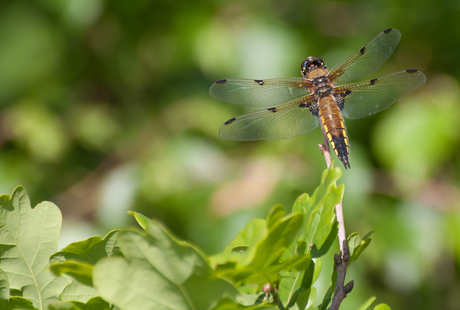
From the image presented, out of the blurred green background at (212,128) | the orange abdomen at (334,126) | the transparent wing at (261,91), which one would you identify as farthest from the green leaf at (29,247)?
the blurred green background at (212,128)

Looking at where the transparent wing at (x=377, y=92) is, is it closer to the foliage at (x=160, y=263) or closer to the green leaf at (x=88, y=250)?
the foliage at (x=160, y=263)

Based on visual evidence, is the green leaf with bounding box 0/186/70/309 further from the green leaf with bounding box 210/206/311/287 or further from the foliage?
the green leaf with bounding box 210/206/311/287

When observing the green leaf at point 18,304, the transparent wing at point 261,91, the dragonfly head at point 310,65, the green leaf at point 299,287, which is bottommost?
the green leaf at point 18,304

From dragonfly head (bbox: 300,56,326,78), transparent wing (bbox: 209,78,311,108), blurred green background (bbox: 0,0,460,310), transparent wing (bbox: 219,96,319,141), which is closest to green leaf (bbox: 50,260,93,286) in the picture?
transparent wing (bbox: 219,96,319,141)

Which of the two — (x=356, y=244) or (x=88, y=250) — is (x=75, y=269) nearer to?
(x=88, y=250)

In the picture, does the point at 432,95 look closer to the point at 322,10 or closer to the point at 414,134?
the point at 414,134

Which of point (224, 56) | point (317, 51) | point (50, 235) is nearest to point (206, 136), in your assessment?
point (224, 56)
